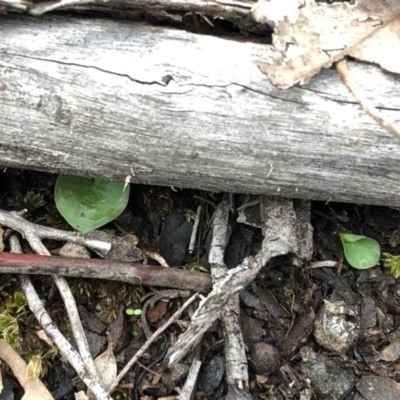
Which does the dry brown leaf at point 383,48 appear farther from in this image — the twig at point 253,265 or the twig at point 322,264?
the twig at point 322,264

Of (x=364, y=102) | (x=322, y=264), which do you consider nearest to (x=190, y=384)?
(x=322, y=264)

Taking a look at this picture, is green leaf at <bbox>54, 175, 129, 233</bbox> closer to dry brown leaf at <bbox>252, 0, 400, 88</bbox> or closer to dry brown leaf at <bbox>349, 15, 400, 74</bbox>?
dry brown leaf at <bbox>252, 0, 400, 88</bbox>

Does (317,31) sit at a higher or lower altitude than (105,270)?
higher

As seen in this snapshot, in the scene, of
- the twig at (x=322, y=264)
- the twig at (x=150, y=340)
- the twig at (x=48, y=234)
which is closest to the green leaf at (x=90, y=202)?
the twig at (x=48, y=234)

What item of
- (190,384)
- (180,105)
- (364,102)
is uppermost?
(364,102)

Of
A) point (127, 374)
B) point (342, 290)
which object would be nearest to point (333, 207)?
point (342, 290)

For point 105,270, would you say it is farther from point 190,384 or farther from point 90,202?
point 190,384
